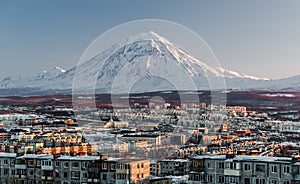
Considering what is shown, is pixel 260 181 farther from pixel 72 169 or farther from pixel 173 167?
pixel 173 167

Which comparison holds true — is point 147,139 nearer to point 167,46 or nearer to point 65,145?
point 65,145

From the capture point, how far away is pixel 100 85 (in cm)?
5141

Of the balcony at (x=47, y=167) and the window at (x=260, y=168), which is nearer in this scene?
the window at (x=260, y=168)

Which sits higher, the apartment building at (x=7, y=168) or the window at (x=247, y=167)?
the window at (x=247, y=167)

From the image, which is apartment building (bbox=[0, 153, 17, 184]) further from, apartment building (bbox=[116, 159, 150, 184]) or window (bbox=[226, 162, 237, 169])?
window (bbox=[226, 162, 237, 169])

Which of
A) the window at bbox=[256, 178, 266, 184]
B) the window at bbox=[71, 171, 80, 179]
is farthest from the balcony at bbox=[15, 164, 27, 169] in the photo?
the window at bbox=[256, 178, 266, 184]

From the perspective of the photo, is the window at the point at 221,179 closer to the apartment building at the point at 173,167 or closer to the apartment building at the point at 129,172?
the apartment building at the point at 129,172

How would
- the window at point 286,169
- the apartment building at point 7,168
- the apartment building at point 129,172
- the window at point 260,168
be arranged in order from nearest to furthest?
the window at point 286,169 < the window at point 260,168 < the apartment building at point 129,172 < the apartment building at point 7,168

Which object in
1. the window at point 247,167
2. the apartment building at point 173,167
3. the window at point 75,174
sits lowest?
the apartment building at point 173,167

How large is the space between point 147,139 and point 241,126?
1371 cm

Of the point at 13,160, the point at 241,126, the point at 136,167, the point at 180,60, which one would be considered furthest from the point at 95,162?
the point at 180,60

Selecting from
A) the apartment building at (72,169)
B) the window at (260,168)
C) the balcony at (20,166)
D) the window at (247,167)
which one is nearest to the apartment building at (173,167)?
the apartment building at (72,169)

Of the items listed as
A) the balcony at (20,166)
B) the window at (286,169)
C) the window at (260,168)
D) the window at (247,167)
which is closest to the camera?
the window at (286,169)

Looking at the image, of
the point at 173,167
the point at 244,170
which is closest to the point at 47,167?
the point at 244,170
